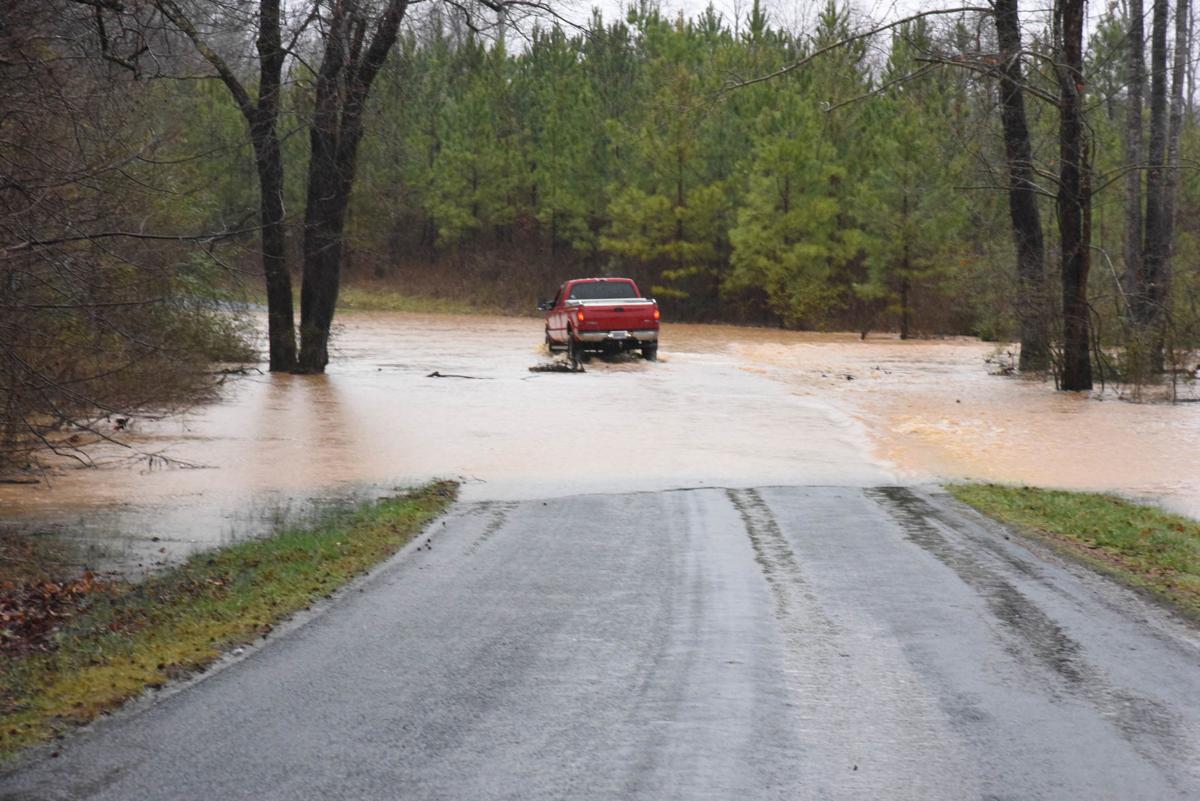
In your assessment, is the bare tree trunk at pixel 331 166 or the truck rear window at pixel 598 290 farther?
the truck rear window at pixel 598 290

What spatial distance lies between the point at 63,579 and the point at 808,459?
9.58 metres

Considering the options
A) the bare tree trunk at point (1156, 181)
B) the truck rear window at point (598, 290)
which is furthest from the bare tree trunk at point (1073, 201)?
the truck rear window at point (598, 290)

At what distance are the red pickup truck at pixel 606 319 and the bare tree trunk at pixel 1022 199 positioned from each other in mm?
8896

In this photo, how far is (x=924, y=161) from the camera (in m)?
49.9

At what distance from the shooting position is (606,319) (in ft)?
111

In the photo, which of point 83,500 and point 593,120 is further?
point 593,120

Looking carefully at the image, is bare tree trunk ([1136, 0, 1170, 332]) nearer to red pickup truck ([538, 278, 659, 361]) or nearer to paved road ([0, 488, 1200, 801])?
red pickup truck ([538, 278, 659, 361])

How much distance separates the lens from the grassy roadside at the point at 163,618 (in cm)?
632

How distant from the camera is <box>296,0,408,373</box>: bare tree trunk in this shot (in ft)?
74.2

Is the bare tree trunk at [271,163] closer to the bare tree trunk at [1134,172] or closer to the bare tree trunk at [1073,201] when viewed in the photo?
the bare tree trunk at [1073,201]

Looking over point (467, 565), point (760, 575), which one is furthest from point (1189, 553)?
point (467, 565)

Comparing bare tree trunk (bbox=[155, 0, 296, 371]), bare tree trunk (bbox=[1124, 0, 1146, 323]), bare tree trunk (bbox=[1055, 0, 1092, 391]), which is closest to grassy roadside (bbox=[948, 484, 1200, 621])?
bare tree trunk (bbox=[1055, 0, 1092, 391])

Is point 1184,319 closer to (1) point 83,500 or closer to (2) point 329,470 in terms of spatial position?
(2) point 329,470

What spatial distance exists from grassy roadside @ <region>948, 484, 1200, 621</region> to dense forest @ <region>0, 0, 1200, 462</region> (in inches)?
248
